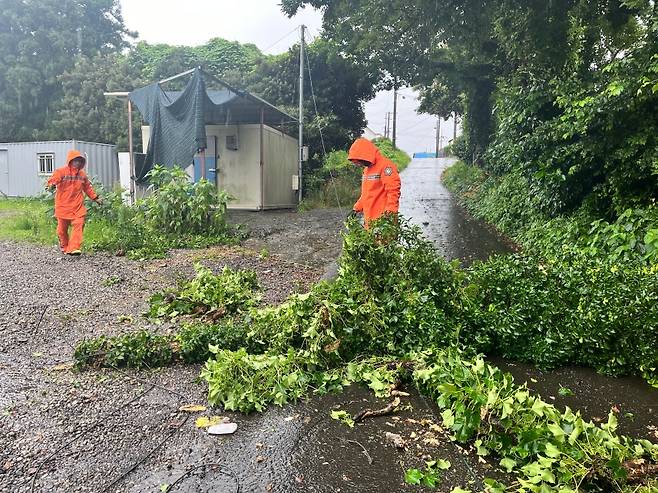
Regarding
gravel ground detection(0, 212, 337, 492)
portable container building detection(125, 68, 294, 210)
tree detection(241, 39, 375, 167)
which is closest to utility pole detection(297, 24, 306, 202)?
portable container building detection(125, 68, 294, 210)

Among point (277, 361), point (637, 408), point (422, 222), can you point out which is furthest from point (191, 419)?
point (422, 222)

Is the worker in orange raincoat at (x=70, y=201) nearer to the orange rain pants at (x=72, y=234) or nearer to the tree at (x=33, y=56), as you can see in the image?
the orange rain pants at (x=72, y=234)

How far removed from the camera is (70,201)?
322 inches

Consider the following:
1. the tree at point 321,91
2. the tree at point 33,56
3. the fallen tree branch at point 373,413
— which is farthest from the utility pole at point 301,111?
the tree at point 33,56

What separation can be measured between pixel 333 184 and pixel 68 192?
992 cm

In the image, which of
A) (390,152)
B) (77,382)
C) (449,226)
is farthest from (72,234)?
(390,152)

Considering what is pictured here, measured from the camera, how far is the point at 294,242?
9586 mm

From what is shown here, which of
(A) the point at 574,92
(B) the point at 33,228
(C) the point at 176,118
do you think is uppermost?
(A) the point at 574,92

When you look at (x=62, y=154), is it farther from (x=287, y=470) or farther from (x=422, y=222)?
(x=287, y=470)

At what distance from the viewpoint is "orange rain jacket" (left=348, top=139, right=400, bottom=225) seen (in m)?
6.26

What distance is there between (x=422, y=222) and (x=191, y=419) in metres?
9.96

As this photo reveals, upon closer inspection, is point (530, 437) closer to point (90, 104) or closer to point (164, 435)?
point (164, 435)

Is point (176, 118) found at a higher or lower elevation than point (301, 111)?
lower

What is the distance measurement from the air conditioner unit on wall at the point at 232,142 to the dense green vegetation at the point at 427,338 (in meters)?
10.2
